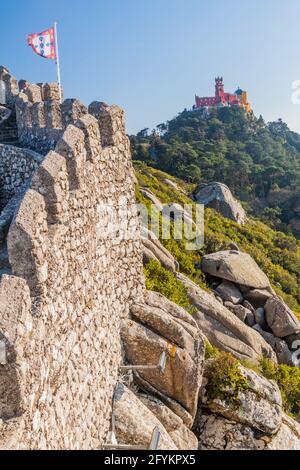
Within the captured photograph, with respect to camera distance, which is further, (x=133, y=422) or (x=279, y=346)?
(x=279, y=346)

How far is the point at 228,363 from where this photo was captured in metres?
7.22

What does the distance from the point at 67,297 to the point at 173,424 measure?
2917 mm

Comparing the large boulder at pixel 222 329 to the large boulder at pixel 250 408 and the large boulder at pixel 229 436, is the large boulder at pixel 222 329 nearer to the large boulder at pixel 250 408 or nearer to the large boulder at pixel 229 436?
the large boulder at pixel 250 408

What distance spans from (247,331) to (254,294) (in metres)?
3.53

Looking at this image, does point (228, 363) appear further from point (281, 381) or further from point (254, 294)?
point (254, 294)

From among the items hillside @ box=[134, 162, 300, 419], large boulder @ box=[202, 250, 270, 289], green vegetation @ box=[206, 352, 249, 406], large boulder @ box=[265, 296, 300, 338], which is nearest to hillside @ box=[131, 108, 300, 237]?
hillside @ box=[134, 162, 300, 419]

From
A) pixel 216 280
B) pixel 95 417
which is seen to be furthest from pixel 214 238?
pixel 95 417

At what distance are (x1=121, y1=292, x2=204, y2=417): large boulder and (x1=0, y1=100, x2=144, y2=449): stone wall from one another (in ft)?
0.99

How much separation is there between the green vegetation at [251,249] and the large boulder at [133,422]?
8.27m

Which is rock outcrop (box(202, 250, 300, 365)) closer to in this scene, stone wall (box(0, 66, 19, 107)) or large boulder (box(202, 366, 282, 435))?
large boulder (box(202, 366, 282, 435))

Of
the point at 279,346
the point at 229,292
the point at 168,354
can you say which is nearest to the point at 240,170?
the point at 229,292

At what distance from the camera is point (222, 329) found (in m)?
10.8

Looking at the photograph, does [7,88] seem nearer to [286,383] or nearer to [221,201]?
[286,383]

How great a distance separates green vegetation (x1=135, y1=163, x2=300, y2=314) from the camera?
51.0 feet
